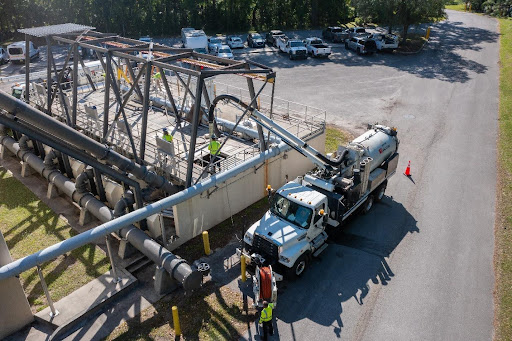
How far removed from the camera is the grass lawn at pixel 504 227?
11.6 meters

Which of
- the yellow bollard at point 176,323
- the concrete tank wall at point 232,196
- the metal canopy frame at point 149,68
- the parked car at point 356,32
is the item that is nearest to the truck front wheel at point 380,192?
the concrete tank wall at point 232,196

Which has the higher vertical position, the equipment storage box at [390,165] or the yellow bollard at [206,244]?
the equipment storage box at [390,165]

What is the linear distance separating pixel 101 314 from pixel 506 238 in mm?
14634

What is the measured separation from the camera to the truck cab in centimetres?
1265

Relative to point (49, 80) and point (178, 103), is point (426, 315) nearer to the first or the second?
point (178, 103)

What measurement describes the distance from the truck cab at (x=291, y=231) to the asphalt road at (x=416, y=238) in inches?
34.3

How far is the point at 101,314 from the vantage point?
39.3 feet

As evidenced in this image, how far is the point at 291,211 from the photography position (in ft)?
44.7

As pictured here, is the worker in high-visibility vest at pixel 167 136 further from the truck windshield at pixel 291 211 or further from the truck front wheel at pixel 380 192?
the truck front wheel at pixel 380 192

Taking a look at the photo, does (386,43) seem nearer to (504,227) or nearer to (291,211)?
(504,227)

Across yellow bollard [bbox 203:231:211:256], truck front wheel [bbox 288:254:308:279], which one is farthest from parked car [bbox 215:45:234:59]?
truck front wheel [bbox 288:254:308:279]

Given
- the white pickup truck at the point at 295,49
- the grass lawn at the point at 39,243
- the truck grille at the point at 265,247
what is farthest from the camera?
the white pickup truck at the point at 295,49

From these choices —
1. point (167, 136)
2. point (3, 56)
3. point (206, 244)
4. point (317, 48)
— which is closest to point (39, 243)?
point (167, 136)

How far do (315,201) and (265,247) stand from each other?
7.58ft
